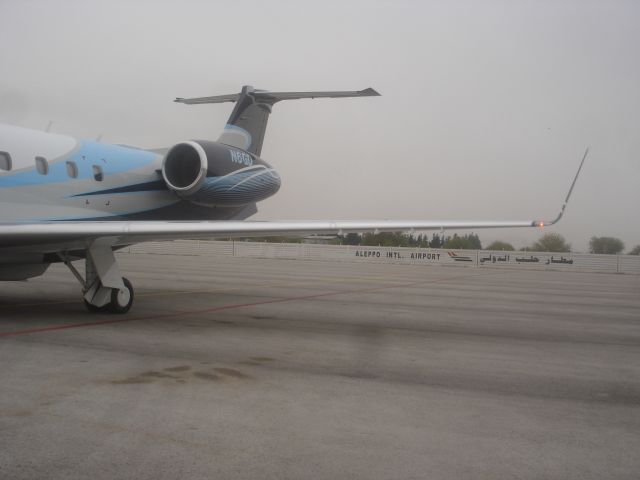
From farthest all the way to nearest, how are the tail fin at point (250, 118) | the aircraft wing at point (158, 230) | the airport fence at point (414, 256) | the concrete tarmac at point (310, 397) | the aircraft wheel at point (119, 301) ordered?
1. the airport fence at point (414, 256)
2. the tail fin at point (250, 118)
3. the aircraft wheel at point (119, 301)
4. the aircraft wing at point (158, 230)
5. the concrete tarmac at point (310, 397)

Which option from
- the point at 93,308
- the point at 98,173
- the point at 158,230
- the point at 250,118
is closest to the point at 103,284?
the point at 93,308

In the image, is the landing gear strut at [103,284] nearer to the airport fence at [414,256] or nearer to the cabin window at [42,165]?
the cabin window at [42,165]

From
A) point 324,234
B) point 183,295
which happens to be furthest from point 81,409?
point 183,295

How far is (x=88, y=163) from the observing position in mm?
10773

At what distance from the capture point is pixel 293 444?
A: 4.01 meters

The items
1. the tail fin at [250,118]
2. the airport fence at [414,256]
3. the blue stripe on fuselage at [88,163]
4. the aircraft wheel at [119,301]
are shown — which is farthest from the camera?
the airport fence at [414,256]

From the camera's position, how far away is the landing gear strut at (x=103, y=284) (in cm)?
977

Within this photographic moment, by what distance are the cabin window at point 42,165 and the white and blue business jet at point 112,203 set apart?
0.06 feet

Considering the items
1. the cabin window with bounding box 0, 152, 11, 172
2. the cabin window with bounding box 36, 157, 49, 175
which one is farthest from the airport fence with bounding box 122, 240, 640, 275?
the cabin window with bounding box 0, 152, 11, 172

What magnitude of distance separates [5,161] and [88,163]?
175 centimetres

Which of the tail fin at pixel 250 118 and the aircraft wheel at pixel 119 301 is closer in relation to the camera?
the aircraft wheel at pixel 119 301

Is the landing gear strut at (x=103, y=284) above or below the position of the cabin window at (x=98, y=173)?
below

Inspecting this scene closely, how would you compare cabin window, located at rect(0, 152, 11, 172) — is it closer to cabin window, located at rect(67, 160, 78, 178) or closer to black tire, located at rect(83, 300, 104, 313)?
cabin window, located at rect(67, 160, 78, 178)

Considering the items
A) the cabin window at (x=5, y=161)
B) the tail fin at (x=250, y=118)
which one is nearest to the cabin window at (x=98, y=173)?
the cabin window at (x=5, y=161)
